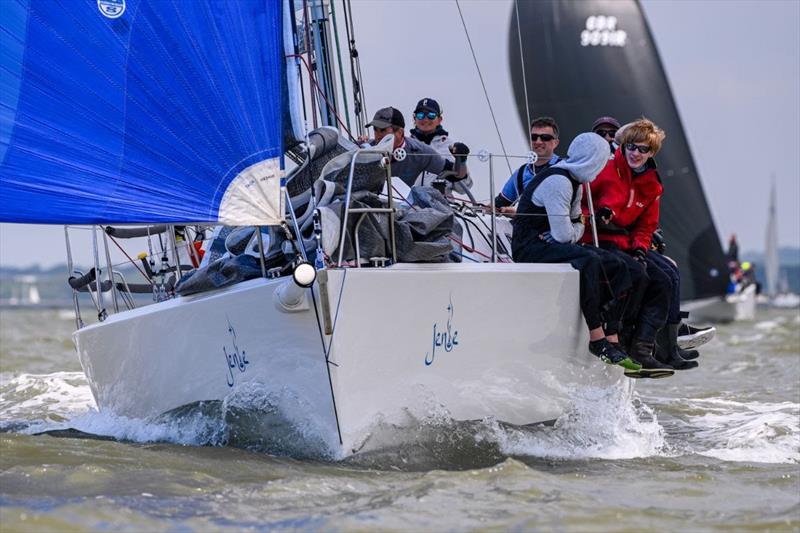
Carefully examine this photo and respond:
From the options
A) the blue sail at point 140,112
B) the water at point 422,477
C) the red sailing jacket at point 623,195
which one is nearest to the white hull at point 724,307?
the water at point 422,477

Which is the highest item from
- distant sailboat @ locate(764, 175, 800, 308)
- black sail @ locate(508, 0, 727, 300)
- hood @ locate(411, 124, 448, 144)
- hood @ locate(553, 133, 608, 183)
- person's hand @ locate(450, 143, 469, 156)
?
black sail @ locate(508, 0, 727, 300)

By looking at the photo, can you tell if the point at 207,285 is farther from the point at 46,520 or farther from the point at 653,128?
the point at 653,128

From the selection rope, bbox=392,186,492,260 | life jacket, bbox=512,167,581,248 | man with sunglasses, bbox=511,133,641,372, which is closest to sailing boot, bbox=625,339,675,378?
man with sunglasses, bbox=511,133,641,372

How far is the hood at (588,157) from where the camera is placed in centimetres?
513

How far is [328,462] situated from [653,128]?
2.14m

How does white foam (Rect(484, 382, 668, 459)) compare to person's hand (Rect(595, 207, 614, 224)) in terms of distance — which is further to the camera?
person's hand (Rect(595, 207, 614, 224))

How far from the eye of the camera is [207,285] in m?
4.78

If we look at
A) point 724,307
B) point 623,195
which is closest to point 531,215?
point 623,195

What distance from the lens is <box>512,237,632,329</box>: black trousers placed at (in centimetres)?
507

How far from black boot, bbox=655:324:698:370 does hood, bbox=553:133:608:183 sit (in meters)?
0.97

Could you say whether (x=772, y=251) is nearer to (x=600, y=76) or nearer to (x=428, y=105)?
(x=600, y=76)

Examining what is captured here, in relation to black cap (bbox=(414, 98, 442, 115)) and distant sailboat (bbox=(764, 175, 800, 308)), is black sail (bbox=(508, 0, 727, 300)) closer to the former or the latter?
black cap (bbox=(414, 98, 442, 115))

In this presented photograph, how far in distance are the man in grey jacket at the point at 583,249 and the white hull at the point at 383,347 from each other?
0.07 metres

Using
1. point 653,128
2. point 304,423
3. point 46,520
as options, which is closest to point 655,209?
point 653,128
